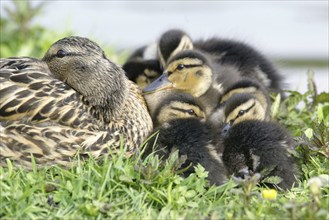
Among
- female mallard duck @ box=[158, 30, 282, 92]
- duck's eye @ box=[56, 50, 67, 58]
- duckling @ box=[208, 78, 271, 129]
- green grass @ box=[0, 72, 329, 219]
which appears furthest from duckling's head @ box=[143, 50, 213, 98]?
green grass @ box=[0, 72, 329, 219]

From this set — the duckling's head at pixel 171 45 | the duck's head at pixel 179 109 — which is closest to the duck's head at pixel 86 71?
the duck's head at pixel 179 109

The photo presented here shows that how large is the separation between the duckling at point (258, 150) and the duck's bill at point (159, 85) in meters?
0.78

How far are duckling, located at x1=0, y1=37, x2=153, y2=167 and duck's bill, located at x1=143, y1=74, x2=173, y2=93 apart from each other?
0.48 m

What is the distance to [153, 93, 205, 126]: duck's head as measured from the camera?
521cm

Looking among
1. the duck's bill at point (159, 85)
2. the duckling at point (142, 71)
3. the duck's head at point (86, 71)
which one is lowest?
the duckling at point (142, 71)

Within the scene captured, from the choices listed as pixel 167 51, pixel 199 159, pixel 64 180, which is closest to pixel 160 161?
pixel 199 159

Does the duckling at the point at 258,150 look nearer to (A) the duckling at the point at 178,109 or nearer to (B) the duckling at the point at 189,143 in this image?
(B) the duckling at the point at 189,143

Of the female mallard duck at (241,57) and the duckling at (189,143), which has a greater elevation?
the duckling at (189,143)

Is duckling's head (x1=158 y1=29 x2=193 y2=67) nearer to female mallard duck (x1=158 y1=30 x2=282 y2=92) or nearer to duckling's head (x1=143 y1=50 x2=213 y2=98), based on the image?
female mallard duck (x1=158 y1=30 x2=282 y2=92)

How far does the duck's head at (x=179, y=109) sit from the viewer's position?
5.21 metres

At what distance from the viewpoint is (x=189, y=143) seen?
15.8 feet

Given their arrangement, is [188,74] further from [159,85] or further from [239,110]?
[239,110]

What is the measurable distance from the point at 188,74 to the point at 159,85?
0.71 feet

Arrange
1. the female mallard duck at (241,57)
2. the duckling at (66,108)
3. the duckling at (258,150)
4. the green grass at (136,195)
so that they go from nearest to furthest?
the green grass at (136,195)
the duckling at (66,108)
the duckling at (258,150)
the female mallard duck at (241,57)
